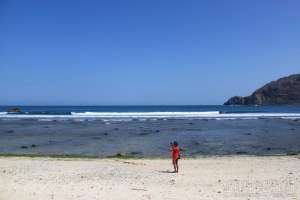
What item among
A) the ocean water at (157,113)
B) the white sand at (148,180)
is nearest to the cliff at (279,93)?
the ocean water at (157,113)

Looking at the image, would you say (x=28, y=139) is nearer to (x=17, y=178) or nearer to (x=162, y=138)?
(x=162, y=138)

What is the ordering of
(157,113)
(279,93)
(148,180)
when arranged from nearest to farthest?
(148,180)
(157,113)
(279,93)

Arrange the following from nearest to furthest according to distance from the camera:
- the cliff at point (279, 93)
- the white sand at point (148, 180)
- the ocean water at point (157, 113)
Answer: the white sand at point (148, 180) → the ocean water at point (157, 113) → the cliff at point (279, 93)

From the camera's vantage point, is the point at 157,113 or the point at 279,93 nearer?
the point at 157,113

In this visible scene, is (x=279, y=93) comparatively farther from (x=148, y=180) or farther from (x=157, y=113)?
(x=148, y=180)

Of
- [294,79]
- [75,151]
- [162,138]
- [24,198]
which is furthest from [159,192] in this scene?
[294,79]

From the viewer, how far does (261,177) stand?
13.9 m

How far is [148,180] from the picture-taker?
43.9 feet

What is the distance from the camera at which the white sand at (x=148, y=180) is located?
11.2m

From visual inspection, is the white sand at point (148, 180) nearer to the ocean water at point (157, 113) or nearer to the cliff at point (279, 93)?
the ocean water at point (157, 113)

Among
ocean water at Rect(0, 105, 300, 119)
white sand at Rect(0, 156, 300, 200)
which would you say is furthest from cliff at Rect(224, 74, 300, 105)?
white sand at Rect(0, 156, 300, 200)

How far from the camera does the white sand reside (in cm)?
1121

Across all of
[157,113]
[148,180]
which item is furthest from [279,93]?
[148,180]

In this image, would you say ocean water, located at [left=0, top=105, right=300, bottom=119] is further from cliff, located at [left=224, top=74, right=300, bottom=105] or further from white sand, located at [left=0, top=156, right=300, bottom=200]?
white sand, located at [left=0, top=156, right=300, bottom=200]
